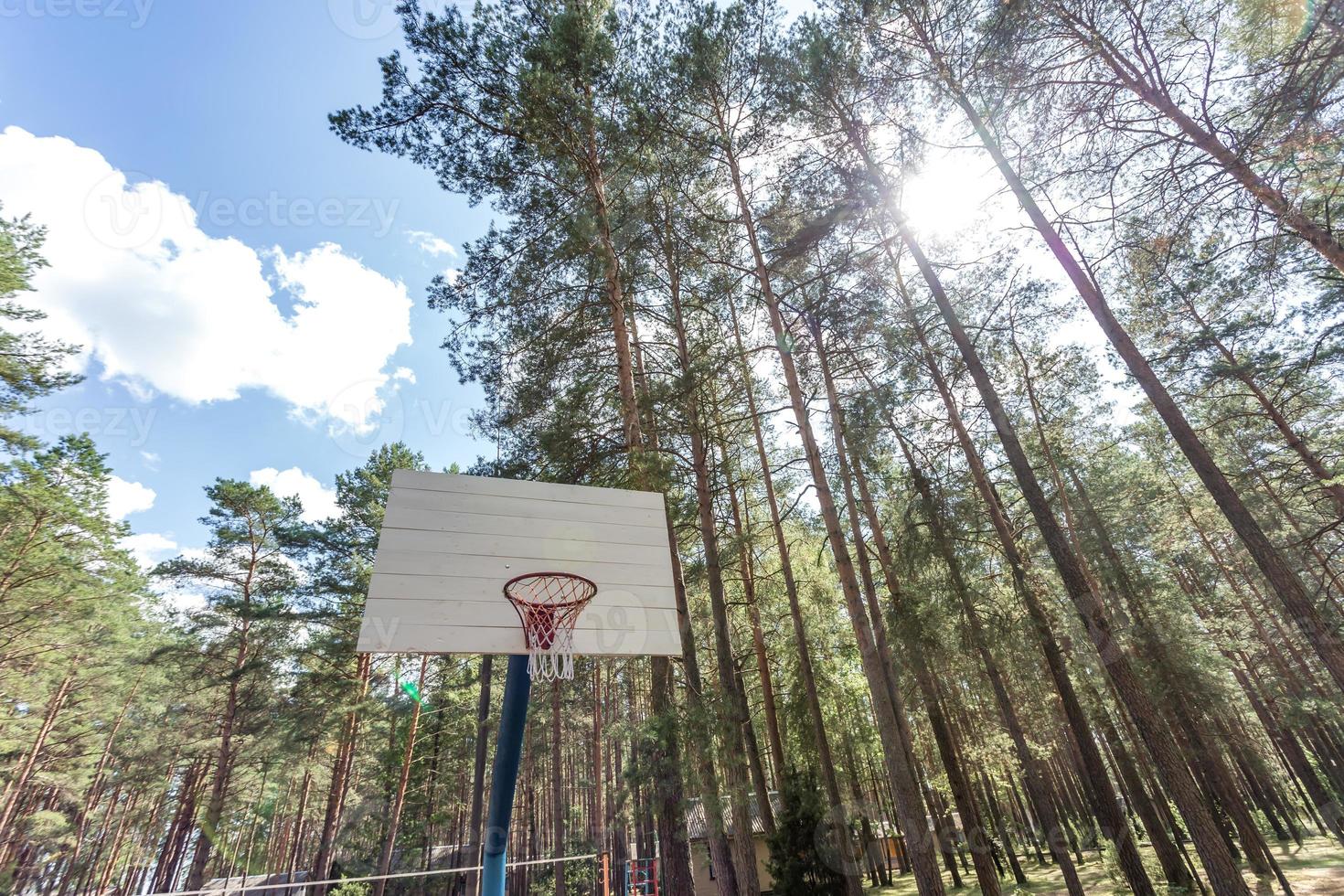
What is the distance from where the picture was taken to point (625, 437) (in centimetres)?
726

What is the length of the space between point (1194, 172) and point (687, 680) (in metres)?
8.04

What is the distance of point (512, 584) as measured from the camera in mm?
4406

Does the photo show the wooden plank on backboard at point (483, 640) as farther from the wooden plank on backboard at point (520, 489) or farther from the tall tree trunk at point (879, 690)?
the tall tree trunk at point (879, 690)

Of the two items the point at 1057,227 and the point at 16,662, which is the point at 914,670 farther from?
the point at 16,662

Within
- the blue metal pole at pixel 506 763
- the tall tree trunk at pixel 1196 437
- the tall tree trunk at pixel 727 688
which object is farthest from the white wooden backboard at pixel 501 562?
the tall tree trunk at pixel 1196 437

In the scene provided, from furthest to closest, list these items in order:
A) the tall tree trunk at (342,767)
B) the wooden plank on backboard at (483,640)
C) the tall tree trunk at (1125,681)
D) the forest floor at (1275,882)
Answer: the tall tree trunk at (342,767), the forest floor at (1275,882), the tall tree trunk at (1125,681), the wooden plank on backboard at (483,640)

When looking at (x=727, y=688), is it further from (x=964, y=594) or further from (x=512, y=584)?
(x=964, y=594)

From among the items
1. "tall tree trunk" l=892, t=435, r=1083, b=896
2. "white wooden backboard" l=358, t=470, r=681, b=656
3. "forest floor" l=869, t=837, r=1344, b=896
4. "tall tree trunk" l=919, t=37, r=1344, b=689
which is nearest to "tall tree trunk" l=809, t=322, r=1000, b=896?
"tall tree trunk" l=892, t=435, r=1083, b=896

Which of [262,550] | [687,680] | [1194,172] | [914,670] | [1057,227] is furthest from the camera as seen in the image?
[262,550]

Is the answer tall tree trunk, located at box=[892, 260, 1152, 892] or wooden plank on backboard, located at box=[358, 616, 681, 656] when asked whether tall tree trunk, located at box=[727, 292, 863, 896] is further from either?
wooden plank on backboard, located at box=[358, 616, 681, 656]

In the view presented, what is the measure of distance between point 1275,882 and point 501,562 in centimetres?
1920

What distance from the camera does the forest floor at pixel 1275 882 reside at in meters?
11.4

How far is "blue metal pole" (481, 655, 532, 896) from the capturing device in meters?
4.02

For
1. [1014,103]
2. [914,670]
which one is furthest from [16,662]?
[1014,103]
